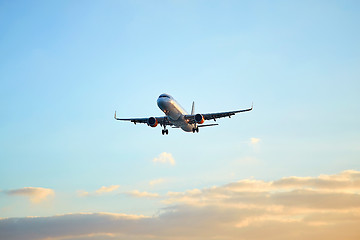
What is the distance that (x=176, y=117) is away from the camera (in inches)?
3949

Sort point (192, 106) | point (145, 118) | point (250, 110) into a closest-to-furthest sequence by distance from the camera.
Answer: point (250, 110) < point (145, 118) < point (192, 106)

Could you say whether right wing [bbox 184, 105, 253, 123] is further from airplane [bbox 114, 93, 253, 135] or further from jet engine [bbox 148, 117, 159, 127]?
jet engine [bbox 148, 117, 159, 127]

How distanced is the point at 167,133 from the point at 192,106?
18.1 metres

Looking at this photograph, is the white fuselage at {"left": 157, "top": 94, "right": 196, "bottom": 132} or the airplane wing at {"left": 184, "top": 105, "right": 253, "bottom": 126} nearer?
the white fuselage at {"left": 157, "top": 94, "right": 196, "bottom": 132}

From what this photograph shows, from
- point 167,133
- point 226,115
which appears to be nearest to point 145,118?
point 167,133

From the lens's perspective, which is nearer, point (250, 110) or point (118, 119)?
point (250, 110)

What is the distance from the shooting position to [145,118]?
108 metres

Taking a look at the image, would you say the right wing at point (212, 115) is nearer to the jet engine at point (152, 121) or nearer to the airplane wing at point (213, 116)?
the airplane wing at point (213, 116)

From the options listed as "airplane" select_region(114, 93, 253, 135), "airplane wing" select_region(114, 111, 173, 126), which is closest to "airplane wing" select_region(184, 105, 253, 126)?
"airplane" select_region(114, 93, 253, 135)

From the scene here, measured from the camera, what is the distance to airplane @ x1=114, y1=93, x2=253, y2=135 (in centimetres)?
9662

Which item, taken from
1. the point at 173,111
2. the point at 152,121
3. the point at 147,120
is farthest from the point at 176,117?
the point at 147,120

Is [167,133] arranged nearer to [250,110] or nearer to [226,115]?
[226,115]

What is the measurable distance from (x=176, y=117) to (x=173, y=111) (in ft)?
9.04

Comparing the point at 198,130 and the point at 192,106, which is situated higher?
the point at 192,106
